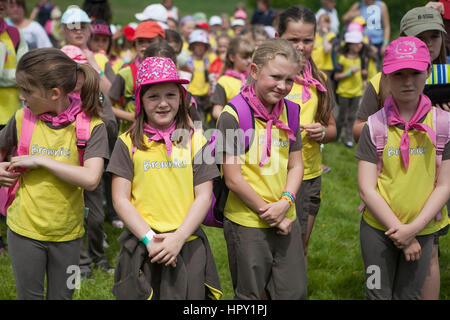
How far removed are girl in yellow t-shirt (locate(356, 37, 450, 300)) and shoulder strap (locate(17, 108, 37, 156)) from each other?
208cm

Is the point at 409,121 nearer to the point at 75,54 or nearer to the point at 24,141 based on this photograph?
the point at 24,141

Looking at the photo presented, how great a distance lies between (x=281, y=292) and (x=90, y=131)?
1.56 metres

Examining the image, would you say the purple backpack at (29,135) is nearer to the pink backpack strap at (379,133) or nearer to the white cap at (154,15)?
the pink backpack strap at (379,133)

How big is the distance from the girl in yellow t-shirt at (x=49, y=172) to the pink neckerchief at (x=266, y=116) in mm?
977

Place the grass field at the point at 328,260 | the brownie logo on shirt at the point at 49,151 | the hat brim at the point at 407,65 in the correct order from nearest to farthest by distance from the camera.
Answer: the hat brim at the point at 407,65
the brownie logo on shirt at the point at 49,151
the grass field at the point at 328,260

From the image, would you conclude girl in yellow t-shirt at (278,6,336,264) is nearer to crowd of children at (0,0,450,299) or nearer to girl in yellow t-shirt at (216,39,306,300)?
crowd of children at (0,0,450,299)

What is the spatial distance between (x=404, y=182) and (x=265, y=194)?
864 millimetres

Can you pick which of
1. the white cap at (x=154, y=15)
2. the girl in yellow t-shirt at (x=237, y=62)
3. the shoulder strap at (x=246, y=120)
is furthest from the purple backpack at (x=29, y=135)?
the white cap at (x=154, y=15)

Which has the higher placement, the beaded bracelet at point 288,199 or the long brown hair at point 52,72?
the long brown hair at point 52,72

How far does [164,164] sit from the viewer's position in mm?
3176

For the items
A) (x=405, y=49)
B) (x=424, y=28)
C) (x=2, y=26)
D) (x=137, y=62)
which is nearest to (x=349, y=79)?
(x=137, y=62)

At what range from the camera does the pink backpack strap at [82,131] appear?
11.1ft

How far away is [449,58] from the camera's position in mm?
4312
